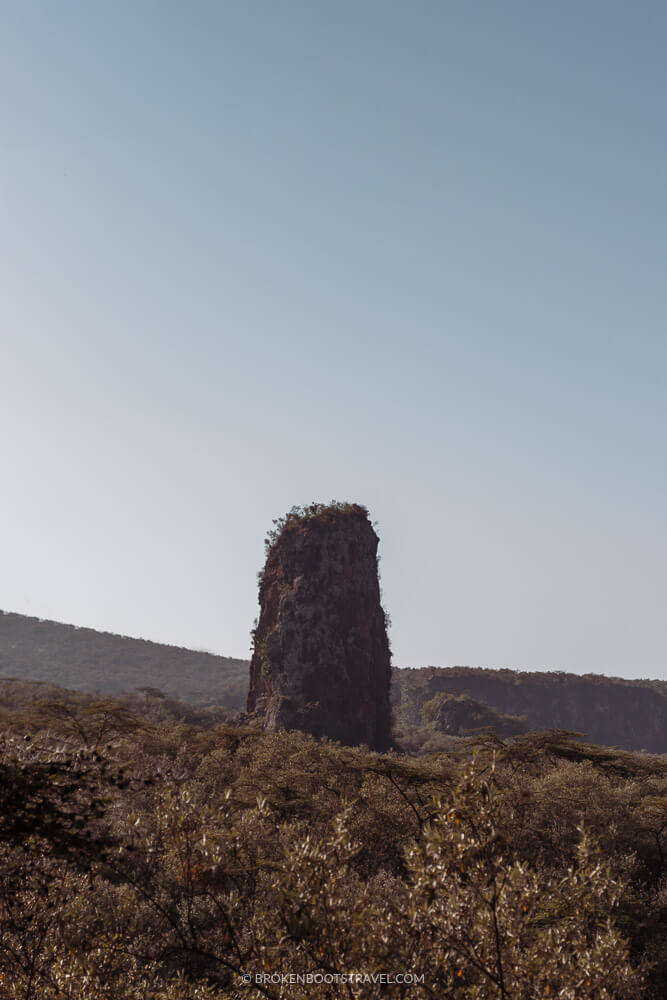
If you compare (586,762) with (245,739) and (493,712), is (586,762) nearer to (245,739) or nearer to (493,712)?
(245,739)

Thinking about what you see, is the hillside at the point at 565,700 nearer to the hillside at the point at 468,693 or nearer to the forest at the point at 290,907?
the hillside at the point at 468,693

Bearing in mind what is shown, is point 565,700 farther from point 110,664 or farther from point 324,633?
point 110,664

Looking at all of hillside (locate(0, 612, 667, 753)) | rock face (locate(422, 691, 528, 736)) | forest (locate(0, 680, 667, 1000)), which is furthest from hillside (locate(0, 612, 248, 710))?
forest (locate(0, 680, 667, 1000))

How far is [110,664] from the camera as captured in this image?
403 feet

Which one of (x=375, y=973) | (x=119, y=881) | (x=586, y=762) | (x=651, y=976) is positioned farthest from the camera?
(x=586, y=762)

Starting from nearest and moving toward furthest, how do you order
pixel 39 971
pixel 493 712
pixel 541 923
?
pixel 39 971 → pixel 541 923 → pixel 493 712

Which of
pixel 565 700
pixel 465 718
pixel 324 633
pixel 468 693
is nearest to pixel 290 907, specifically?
pixel 324 633

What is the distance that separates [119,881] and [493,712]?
74.8 metres

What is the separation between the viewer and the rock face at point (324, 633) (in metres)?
54.0

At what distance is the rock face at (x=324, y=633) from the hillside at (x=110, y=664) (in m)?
52.2

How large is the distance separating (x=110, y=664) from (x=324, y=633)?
8254 cm

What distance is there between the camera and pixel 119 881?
20641 mm

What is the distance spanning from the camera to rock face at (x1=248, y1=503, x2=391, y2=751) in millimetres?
53969

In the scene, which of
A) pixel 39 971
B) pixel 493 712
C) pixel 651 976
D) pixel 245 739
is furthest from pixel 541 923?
pixel 493 712
